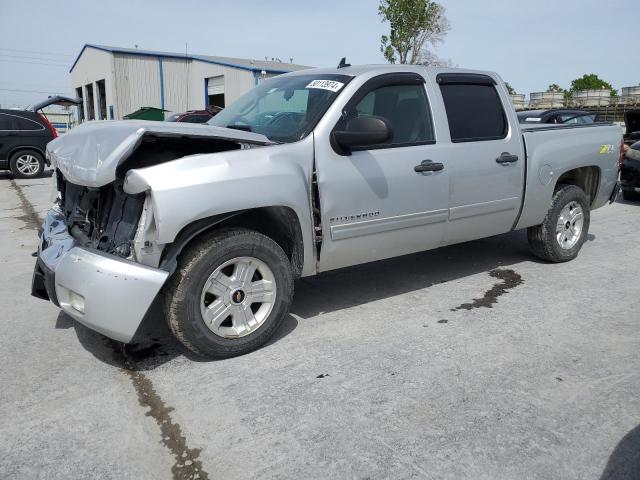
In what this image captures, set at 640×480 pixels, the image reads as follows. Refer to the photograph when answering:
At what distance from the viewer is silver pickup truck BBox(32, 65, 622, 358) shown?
3016mm

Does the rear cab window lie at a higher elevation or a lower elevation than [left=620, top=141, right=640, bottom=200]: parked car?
higher

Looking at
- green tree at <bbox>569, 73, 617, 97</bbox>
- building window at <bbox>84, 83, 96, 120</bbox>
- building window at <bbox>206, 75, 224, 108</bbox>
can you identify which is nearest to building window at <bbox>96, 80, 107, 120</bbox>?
building window at <bbox>84, 83, 96, 120</bbox>

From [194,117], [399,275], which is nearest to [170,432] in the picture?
[399,275]

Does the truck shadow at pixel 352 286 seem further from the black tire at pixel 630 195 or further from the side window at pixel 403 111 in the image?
the black tire at pixel 630 195

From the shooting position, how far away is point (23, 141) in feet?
42.6

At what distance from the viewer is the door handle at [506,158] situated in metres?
4.57

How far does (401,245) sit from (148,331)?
6.47 feet

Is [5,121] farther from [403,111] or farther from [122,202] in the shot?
[403,111]

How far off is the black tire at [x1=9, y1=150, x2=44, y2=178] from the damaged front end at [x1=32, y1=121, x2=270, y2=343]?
35.2ft

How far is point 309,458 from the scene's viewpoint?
245cm

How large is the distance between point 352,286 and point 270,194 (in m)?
1.79

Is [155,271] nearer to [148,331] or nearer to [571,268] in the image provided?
[148,331]

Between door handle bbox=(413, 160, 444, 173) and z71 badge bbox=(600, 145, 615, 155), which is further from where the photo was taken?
z71 badge bbox=(600, 145, 615, 155)

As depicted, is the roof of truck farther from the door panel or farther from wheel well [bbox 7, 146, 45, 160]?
wheel well [bbox 7, 146, 45, 160]
